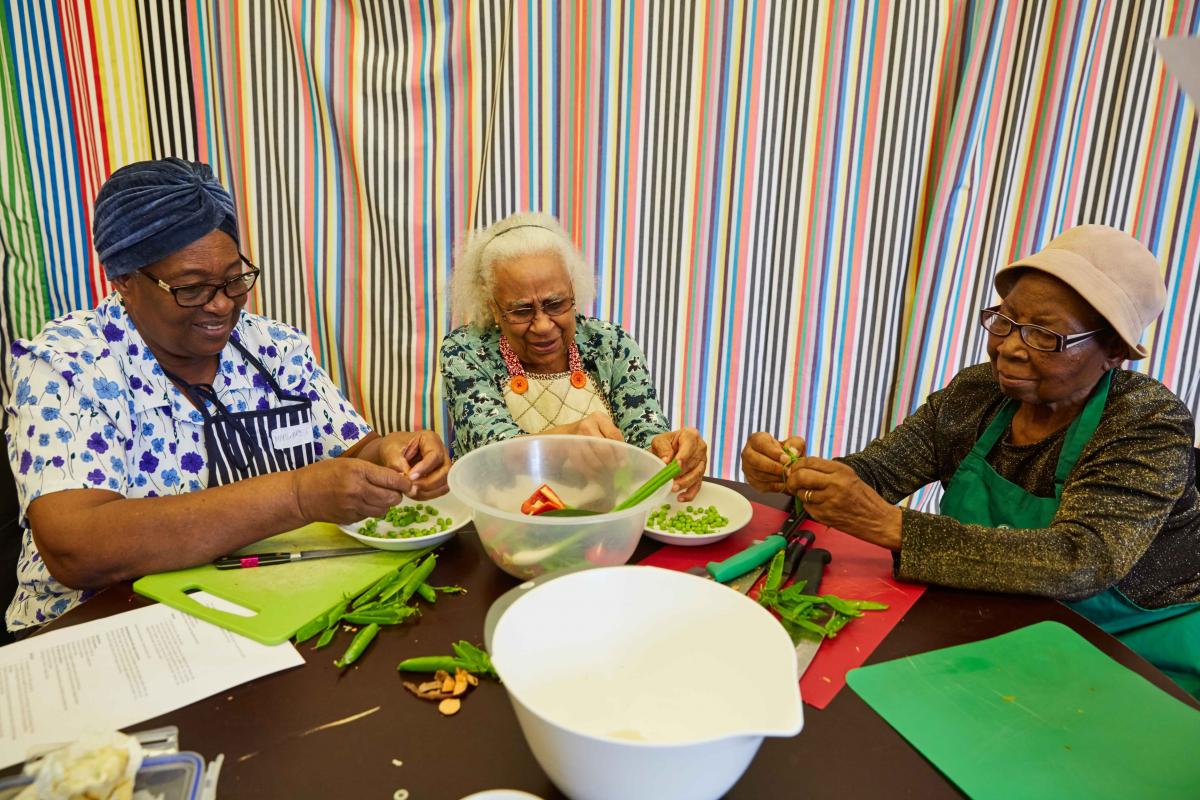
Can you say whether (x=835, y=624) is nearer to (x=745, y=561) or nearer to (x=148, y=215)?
(x=745, y=561)

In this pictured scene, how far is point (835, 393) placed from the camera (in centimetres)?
296

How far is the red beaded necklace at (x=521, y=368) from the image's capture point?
7.30 ft

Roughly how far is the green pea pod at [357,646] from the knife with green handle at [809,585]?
606mm

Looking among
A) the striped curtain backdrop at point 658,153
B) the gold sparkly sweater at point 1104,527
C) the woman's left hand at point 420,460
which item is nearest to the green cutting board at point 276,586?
the woman's left hand at point 420,460

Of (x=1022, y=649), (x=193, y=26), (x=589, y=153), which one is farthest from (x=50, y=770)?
(x=193, y=26)

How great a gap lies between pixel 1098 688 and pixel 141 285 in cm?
183

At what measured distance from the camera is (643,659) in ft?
2.93

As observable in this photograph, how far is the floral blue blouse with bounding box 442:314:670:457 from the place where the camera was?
6.70 feet

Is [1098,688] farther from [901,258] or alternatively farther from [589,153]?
[589,153]

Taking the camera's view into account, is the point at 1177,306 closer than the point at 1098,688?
No

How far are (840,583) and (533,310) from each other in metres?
1.23

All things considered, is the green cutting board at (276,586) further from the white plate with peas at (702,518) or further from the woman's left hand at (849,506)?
the woman's left hand at (849,506)

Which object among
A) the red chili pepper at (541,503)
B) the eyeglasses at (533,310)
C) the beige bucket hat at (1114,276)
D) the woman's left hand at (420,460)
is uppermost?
the beige bucket hat at (1114,276)

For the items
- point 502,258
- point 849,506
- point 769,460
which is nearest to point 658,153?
point 502,258
